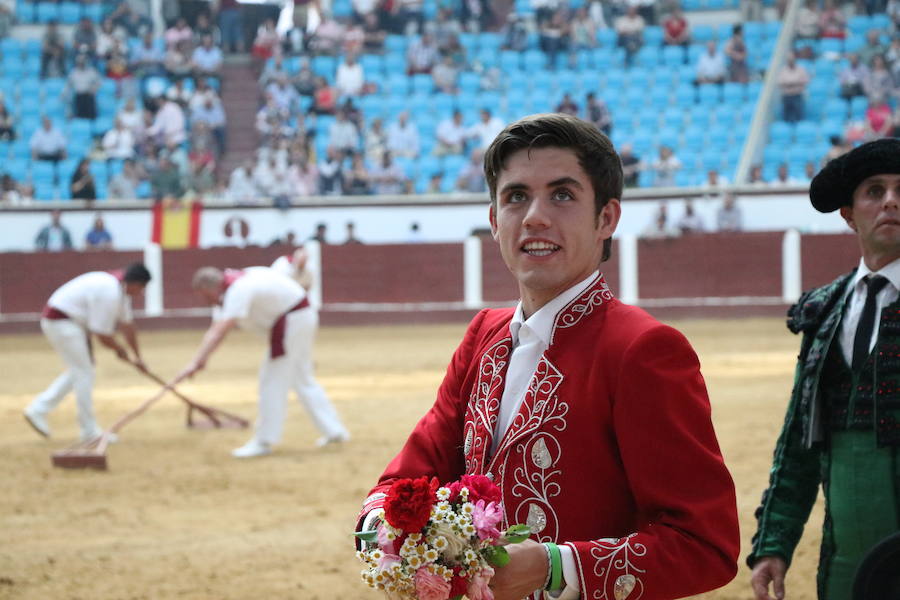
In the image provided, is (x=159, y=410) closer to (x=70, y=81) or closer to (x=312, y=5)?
(x=70, y=81)

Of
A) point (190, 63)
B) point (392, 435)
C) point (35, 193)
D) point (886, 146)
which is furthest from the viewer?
point (190, 63)

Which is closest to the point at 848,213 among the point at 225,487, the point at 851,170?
the point at 851,170

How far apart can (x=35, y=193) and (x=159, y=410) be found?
8.69m

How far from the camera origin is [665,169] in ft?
52.8

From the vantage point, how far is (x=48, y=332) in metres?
7.64

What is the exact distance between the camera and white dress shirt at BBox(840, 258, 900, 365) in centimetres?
217

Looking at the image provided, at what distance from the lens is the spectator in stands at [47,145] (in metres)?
17.0

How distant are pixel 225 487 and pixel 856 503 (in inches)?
180

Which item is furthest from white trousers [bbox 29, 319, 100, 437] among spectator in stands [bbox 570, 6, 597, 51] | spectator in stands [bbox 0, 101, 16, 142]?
spectator in stands [bbox 570, 6, 597, 51]

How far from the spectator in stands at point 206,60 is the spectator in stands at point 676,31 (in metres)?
7.23

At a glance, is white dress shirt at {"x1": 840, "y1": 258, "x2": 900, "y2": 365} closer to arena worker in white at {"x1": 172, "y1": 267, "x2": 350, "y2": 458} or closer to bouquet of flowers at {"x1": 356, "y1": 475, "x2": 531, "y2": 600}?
bouquet of flowers at {"x1": 356, "y1": 475, "x2": 531, "y2": 600}

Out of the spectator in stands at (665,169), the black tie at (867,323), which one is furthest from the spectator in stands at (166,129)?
the black tie at (867,323)

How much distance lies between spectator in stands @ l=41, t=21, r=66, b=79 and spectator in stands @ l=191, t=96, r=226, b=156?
251 centimetres

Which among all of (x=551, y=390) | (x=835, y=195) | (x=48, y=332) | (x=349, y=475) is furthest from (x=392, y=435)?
(x=551, y=390)
